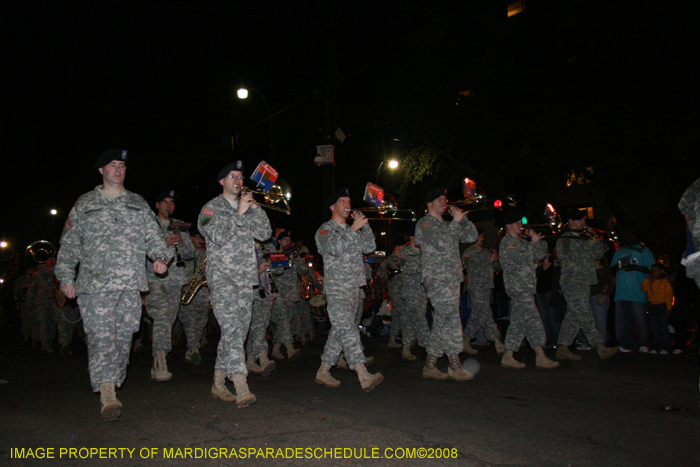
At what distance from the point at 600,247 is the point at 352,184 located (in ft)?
79.2

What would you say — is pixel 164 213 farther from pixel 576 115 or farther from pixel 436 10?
pixel 436 10

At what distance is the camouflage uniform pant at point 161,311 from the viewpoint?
23.4 ft

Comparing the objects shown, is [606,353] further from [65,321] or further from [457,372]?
[65,321]

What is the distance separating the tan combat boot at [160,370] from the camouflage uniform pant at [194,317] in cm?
144

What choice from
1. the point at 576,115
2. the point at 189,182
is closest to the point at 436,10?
the point at 576,115

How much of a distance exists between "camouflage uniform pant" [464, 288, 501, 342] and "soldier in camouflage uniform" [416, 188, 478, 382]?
3007 millimetres

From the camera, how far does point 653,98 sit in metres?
13.8

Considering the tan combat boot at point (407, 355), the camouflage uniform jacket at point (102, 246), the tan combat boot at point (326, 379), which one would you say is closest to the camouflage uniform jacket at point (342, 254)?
the tan combat boot at point (326, 379)

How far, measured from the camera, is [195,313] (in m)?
8.79

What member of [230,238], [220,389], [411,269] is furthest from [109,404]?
[411,269]

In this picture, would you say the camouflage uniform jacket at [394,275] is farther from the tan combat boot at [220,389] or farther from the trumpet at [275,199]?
the tan combat boot at [220,389]

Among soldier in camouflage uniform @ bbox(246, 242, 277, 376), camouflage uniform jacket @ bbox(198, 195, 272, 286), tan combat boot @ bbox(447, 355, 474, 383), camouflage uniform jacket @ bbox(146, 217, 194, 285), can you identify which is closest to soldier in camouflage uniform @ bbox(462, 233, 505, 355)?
tan combat boot @ bbox(447, 355, 474, 383)

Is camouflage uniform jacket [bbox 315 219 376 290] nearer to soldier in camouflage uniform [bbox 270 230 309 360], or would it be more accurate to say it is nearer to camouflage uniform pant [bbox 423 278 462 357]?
camouflage uniform pant [bbox 423 278 462 357]

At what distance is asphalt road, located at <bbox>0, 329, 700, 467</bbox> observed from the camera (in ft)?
12.4
